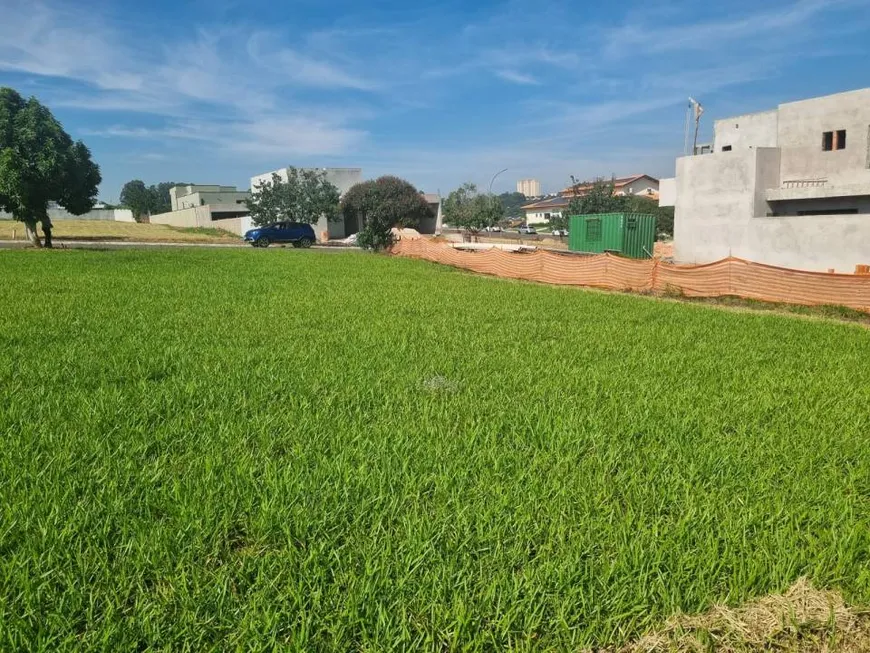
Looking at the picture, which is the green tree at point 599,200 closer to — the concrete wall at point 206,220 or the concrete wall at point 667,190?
the concrete wall at point 667,190

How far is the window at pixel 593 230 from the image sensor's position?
30194mm

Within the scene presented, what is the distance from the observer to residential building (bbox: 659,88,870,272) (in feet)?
75.0

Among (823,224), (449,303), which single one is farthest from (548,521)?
(823,224)

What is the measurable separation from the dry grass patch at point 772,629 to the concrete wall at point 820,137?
1026 inches

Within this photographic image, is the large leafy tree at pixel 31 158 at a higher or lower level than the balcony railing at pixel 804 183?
higher

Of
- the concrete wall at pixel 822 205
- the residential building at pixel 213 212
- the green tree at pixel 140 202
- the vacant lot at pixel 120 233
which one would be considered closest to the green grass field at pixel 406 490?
the concrete wall at pixel 822 205

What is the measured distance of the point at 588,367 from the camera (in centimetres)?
659

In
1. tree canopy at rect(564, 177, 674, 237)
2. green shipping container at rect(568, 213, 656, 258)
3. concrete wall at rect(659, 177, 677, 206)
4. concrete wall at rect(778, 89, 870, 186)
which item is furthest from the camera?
tree canopy at rect(564, 177, 674, 237)

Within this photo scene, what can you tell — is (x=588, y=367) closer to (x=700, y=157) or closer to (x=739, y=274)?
(x=739, y=274)

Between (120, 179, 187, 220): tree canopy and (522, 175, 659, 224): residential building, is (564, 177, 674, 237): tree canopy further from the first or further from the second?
(120, 179, 187, 220): tree canopy

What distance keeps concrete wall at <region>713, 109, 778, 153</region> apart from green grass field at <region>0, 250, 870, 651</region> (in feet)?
93.8

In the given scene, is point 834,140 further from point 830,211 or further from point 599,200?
point 599,200

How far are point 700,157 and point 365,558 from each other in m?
27.6

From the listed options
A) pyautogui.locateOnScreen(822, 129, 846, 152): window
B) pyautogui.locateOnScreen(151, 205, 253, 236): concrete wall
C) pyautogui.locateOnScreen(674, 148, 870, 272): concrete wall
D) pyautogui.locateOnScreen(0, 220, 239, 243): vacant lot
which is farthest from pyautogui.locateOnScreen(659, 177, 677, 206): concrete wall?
pyautogui.locateOnScreen(151, 205, 253, 236): concrete wall
